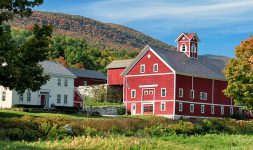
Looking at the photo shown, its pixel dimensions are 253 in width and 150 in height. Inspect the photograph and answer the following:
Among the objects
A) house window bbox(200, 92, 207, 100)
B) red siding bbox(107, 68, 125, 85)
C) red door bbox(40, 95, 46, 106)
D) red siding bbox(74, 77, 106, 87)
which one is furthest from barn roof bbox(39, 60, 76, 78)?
red siding bbox(74, 77, 106, 87)

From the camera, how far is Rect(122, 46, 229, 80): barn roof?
74.6m

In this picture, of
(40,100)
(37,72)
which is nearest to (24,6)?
(37,72)

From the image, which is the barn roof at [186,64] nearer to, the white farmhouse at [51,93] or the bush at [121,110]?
the bush at [121,110]

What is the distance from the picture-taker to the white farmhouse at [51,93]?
68438 mm

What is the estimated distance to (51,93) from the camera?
242 feet

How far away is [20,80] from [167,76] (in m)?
42.4

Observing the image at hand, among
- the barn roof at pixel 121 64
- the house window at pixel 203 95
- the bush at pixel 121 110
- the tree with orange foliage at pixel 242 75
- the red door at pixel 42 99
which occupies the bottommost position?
the bush at pixel 121 110

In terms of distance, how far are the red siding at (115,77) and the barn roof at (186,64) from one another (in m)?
12.9

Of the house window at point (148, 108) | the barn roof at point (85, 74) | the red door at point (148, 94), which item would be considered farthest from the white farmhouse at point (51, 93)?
the barn roof at point (85, 74)

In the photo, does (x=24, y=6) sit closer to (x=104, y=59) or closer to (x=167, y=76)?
(x=167, y=76)

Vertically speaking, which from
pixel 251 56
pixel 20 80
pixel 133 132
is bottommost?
pixel 133 132

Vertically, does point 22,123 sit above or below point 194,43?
below

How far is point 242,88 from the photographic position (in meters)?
61.7

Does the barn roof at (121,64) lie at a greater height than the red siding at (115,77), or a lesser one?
greater
